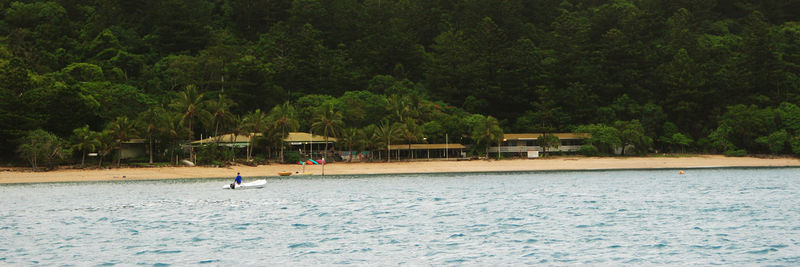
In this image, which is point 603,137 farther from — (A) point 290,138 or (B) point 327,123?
(A) point 290,138

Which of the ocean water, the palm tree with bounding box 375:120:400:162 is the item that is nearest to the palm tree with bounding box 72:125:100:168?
the ocean water

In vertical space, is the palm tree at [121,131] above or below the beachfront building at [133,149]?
above

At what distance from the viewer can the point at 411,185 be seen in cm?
5131

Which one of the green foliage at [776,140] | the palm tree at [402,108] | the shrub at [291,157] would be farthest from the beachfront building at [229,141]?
the green foliage at [776,140]

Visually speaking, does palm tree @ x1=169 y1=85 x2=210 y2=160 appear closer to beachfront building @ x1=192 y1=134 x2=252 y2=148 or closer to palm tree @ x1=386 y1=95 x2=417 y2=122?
beachfront building @ x1=192 y1=134 x2=252 y2=148

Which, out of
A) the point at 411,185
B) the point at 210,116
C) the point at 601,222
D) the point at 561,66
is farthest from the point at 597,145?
the point at 601,222

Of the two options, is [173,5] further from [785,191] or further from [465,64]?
[785,191]

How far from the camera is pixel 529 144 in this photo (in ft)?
255

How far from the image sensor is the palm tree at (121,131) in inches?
2388

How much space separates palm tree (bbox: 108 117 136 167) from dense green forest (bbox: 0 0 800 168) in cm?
20

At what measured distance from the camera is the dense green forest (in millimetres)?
67375

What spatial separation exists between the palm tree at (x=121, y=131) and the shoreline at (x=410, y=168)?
249 centimetres

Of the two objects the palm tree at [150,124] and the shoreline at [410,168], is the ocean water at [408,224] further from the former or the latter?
the palm tree at [150,124]

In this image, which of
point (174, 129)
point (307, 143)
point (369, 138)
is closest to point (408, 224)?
point (369, 138)
